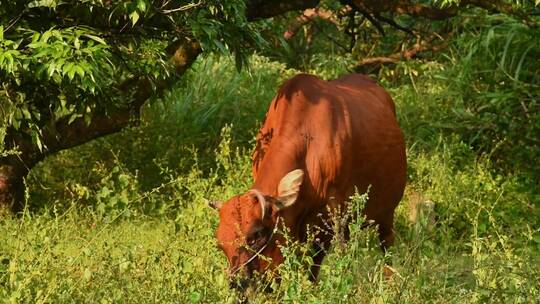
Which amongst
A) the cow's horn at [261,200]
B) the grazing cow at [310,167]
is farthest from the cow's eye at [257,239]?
the cow's horn at [261,200]

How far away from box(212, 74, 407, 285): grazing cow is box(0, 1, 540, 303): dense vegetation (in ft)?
0.83

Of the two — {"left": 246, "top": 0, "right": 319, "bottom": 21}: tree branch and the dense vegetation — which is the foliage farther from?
{"left": 246, "top": 0, "right": 319, "bottom": 21}: tree branch

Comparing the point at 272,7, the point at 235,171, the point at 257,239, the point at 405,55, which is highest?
the point at 272,7

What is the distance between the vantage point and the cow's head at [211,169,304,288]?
7.19 meters

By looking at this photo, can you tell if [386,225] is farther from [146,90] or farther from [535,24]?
[535,24]

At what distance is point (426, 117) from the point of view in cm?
1423

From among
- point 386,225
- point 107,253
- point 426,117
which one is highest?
point 107,253

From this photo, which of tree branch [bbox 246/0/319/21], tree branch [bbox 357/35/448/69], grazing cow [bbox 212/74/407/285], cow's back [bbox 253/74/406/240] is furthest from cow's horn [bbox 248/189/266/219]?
tree branch [bbox 357/35/448/69]

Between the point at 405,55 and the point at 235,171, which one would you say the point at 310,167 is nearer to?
the point at 235,171

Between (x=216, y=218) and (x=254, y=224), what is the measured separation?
2330mm

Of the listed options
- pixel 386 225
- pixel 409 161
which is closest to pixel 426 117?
pixel 409 161

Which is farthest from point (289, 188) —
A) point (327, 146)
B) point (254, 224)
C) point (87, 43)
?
point (87, 43)

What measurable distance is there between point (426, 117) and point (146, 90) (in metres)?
4.37

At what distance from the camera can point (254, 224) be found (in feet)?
24.1
